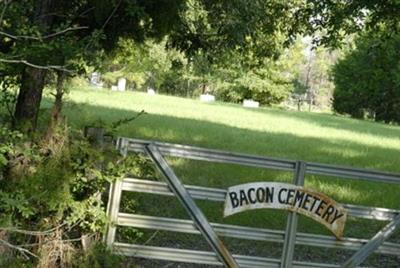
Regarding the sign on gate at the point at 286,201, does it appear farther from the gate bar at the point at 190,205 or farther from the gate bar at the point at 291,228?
the gate bar at the point at 190,205

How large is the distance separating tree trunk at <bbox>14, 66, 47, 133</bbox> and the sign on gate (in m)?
2.01

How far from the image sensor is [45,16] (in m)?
6.00

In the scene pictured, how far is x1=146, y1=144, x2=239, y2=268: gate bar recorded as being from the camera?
5742 millimetres

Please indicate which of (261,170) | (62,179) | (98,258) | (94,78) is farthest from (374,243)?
(261,170)

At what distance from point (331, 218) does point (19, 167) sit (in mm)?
2973

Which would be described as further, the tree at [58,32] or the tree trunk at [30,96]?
the tree trunk at [30,96]

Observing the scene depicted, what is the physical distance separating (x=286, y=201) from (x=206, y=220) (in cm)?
79

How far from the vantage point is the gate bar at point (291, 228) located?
5.97m

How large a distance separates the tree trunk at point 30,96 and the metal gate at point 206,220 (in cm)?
99

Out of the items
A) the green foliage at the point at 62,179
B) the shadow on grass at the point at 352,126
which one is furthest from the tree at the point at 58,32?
the shadow on grass at the point at 352,126

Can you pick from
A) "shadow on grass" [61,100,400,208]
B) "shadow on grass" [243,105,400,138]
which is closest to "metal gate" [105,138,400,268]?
"shadow on grass" [61,100,400,208]

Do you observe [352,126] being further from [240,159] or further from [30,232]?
[30,232]

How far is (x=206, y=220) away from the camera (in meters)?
5.94

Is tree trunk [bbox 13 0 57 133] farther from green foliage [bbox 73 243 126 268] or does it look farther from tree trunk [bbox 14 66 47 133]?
green foliage [bbox 73 243 126 268]
